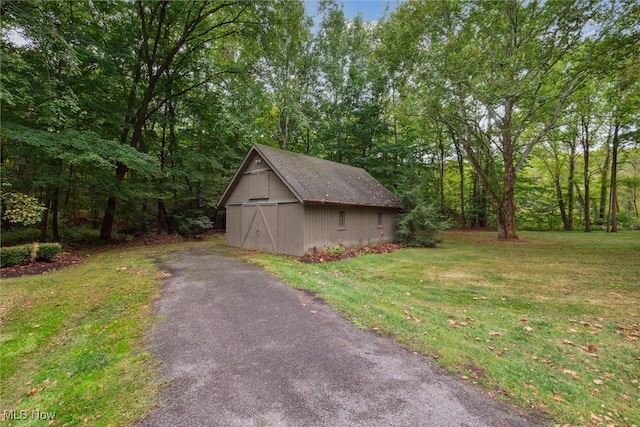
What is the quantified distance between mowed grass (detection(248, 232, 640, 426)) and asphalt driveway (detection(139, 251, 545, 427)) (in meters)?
0.49

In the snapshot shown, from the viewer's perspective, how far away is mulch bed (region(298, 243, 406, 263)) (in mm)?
11484

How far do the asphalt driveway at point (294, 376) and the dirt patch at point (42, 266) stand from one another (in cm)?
645

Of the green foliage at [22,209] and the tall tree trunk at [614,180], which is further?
the tall tree trunk at [614,180]

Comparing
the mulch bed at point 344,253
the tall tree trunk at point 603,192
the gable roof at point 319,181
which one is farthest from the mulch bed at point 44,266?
the tall tree trunk at point 603,192

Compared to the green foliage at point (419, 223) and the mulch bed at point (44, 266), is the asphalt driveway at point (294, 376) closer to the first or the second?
the mulch bed at point (44, 266)

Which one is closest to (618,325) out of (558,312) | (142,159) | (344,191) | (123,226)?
(558,312)

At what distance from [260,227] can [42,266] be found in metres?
7.91

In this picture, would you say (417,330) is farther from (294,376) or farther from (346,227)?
(346,227)

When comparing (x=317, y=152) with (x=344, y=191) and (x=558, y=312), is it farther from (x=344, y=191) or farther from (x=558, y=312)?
(x=558, y=312)

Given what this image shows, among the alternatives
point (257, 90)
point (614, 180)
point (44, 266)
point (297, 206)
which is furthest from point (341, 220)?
point (614, 180)

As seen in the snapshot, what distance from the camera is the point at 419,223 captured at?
16094mm

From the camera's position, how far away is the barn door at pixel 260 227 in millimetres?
13164

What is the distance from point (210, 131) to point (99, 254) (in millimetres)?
10749

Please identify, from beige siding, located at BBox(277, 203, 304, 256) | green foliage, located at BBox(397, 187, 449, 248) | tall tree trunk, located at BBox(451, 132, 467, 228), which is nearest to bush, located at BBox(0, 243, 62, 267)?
beige siding, located at BBox(277, 203, 304, 256)
